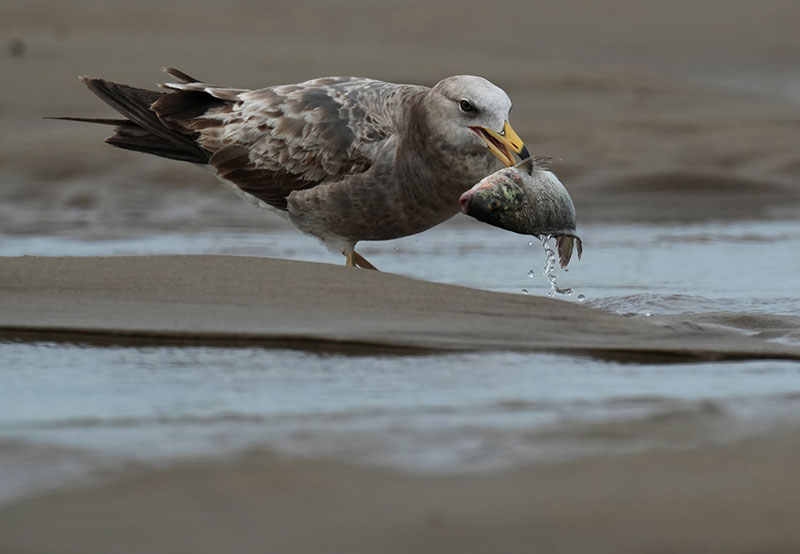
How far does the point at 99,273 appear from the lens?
4.88 m

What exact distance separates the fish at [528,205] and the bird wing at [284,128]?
3.79 feet

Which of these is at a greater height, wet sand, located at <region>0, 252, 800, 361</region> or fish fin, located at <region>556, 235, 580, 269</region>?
fish fin, located at <region>556, 235, 580, 269</region>

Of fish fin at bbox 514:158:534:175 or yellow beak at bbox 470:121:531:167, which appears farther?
yellow beak at bbox 470:121:531:167

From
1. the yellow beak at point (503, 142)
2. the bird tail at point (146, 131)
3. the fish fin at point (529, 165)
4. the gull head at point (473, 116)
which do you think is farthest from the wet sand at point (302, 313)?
the bird tail at point (146, 131)

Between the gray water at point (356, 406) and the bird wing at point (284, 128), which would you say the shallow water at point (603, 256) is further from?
the gray water at point (356, 406)

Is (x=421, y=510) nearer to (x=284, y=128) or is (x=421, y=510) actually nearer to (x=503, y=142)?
(x=503, y=142)

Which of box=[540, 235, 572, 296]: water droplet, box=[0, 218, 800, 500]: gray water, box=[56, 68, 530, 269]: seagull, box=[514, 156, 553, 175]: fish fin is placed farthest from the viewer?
box=[56, 68, 530, 269]: seagull

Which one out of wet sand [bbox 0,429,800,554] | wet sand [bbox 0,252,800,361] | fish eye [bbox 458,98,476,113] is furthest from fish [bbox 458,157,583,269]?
wet sand [bbox 0,429,800,554]

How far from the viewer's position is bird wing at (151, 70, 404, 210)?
658cm

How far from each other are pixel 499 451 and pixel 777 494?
1.87 feet

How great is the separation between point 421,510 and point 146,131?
4.69m

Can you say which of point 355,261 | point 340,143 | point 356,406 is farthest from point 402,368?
point 355,261

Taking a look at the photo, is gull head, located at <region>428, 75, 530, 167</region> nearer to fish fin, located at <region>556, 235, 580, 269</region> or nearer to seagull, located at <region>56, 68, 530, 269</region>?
seagull, located at <region>56, 68, 530, 269</region>

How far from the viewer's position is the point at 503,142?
6.19 m
